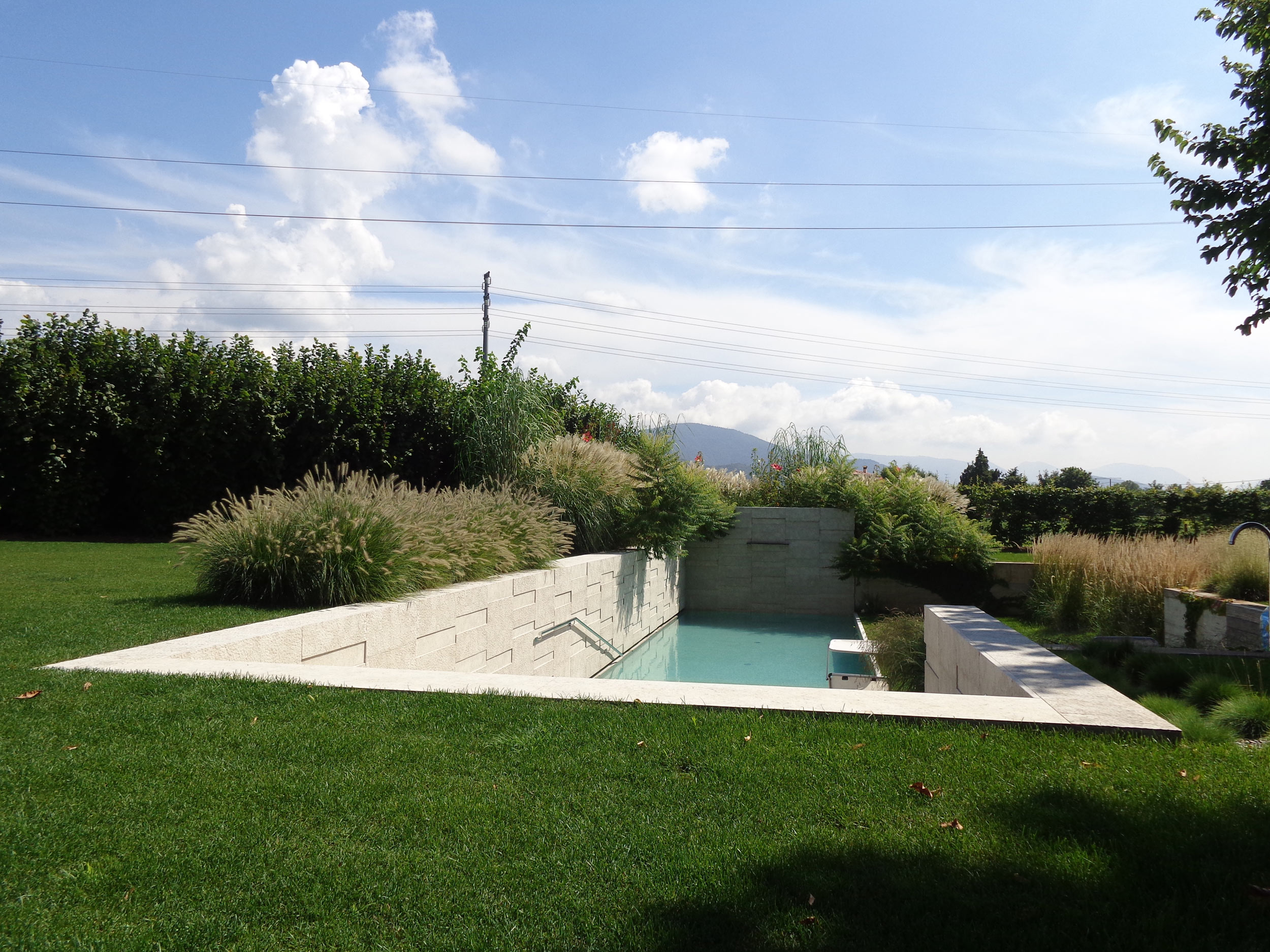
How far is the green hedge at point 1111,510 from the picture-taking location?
539 inches

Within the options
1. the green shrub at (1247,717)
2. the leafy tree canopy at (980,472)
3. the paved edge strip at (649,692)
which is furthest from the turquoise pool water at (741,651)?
the leafy tree canopy at (980,472)

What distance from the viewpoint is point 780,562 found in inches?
464

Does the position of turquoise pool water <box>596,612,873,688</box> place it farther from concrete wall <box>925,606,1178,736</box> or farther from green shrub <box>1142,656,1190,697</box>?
green shrub <box>1142,656,1190,697</box>

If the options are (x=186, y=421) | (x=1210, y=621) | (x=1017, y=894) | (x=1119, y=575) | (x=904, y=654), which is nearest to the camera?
(x=1017, y=894)

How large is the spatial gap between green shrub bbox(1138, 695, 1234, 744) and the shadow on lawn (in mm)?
854

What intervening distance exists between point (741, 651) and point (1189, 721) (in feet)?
19.6

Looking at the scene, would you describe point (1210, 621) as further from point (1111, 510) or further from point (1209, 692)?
point (1111, 510)

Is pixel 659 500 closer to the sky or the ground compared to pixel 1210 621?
closer to the sky

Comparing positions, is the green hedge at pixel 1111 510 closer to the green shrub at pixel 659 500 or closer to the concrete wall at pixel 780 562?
the concrete wall at pixel 780 562

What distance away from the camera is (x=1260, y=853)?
6.63 feet

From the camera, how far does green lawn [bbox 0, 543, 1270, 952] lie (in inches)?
66.4

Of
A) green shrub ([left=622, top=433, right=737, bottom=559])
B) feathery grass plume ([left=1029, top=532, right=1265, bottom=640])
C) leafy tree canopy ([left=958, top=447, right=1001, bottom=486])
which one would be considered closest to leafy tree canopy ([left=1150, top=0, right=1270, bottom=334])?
feathery grass plume ([left=1029, top=532, right=1265, bottom=640])

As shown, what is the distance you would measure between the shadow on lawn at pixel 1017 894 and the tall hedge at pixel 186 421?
8367 millimetres

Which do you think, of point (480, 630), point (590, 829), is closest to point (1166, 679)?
point (590, 829)
